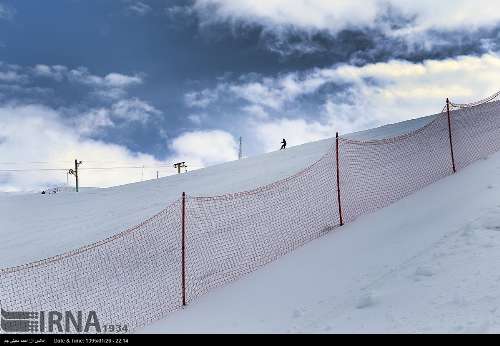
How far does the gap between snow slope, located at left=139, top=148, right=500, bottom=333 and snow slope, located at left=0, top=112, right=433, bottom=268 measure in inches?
371

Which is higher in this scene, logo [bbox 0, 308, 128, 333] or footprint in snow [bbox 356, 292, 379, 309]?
footprint in snow [bbox 356, 292, 379, 309]

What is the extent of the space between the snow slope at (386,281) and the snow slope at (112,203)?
943 centimetres

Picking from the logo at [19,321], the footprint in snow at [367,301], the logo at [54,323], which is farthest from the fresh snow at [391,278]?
the logo at [19,321]

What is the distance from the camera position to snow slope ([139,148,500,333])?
6258 mm

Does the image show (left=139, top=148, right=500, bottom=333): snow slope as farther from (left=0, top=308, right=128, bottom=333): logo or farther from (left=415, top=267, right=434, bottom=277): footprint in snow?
A: (left=0, top=308, right=128, bottom=333): logo

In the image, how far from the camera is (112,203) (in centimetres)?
2522

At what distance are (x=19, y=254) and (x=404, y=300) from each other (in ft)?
46.6

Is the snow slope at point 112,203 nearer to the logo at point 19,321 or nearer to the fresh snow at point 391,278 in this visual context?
the fresh snow at point 391,278

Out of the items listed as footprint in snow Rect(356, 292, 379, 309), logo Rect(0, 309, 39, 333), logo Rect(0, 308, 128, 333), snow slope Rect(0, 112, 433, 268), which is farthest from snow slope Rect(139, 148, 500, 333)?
snow slope Rect(0, 112, 433, 268)

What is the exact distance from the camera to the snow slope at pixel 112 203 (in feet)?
60.5

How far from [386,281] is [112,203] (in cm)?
1959

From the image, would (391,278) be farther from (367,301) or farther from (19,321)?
(19,321)

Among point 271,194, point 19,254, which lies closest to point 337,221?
point 271,194

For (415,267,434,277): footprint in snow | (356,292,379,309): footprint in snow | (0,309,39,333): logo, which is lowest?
(0,309,39,333): logo
